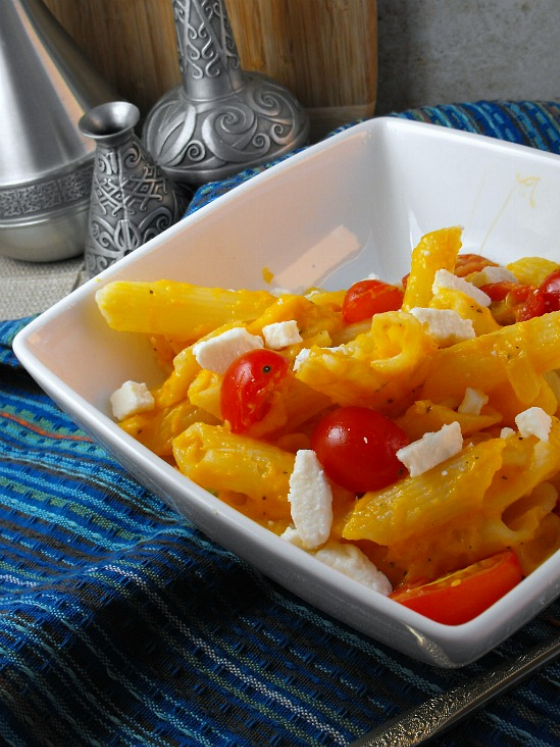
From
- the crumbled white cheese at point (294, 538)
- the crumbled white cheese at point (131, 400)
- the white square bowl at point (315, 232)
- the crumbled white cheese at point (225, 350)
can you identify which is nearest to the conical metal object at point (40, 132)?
the white square bowl at point (315, 232)

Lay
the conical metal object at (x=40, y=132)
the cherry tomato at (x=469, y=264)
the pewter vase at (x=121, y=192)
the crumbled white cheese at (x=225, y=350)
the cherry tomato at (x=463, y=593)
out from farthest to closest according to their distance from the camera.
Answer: the conical metal object at (x=40, y=132) < the pewter vase at (x=121, y=192) < the cherry tomato at (x=469, y=264) < the crumbled white cheese at (x=225, y=350) < the cherry tomato at (x=463, y=593)

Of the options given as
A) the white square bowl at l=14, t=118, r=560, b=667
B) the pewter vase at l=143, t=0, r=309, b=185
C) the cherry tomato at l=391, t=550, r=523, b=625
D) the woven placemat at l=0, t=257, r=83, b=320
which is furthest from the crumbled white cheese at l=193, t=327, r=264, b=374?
the pewter vase at l=143, t=0, r=309, b=185

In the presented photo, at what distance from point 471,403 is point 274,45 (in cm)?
164

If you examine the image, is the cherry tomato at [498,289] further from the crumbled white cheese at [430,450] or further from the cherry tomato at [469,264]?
the crumbled white cheese at [430,450]

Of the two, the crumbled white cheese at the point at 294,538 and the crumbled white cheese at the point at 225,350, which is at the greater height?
the crumbled white cheese at the point at 225,350

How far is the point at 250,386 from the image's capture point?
1093mm

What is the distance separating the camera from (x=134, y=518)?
1.39 meters

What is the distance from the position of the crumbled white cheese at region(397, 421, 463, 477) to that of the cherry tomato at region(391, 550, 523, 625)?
0.11 metres

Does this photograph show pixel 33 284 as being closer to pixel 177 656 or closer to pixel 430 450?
pixel 177 656

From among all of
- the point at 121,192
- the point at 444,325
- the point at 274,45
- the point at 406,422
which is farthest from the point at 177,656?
the point at 274,45

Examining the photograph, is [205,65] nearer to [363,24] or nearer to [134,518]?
[363,24]

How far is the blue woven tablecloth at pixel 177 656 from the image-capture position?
107 centimetres

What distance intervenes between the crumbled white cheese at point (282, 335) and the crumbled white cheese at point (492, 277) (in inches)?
12.0

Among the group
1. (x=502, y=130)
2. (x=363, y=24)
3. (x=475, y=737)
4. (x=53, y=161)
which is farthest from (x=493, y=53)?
(x=475, y=737)
